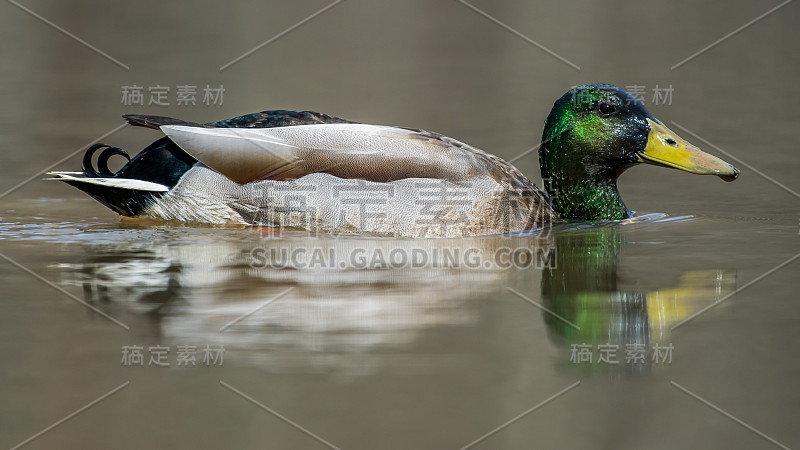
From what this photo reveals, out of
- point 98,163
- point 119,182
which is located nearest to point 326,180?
point 119,182

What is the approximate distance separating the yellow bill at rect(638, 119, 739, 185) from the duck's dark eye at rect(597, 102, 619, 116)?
274mm

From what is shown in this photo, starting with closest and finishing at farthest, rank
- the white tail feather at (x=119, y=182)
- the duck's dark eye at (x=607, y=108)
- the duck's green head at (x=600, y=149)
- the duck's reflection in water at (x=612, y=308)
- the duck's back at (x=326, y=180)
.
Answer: the duck's reflection in water at (x=612, y=308) → the duck's back at (x=326, y=180) → the white tail feather at (x=119, y=182) → the duck's green head at (x=600, y=149) → the duck's dark eye at (x=607, y=108)

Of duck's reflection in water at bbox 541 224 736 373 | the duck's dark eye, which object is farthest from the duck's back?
the duck's dark eye

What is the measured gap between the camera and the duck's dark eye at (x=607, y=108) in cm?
820

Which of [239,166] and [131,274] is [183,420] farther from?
[239,166]

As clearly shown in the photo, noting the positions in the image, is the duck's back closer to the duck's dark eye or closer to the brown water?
the brown water

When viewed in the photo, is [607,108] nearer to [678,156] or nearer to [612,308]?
[678,156]

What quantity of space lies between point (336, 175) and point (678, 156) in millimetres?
2580

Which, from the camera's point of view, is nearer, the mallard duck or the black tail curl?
the mallard duck

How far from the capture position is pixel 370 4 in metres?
20.0

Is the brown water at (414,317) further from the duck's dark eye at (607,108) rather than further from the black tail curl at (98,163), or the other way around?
the duck's dark eye at (607,108)

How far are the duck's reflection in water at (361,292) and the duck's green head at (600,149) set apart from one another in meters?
0.73

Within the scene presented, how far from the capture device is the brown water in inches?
169

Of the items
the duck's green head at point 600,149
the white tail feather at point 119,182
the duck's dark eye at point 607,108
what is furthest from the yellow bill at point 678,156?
the white tail feather at point 119,182
